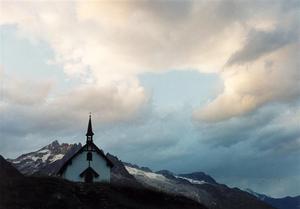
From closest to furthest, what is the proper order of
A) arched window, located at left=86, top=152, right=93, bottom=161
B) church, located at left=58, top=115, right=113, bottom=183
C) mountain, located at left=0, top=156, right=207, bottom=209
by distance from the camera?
mountain, located at left=0, top=156, right=207, bottom=209 → church, located at left=58, top=115, right=113, bottom=183 → arched window, located at left=86, top=152, right=93, bottom=161

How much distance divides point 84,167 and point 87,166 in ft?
2.21

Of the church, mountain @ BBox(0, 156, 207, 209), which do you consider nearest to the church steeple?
the church

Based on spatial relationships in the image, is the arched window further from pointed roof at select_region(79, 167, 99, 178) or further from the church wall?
pointed roof at select_region(79, 167, 99, 178)

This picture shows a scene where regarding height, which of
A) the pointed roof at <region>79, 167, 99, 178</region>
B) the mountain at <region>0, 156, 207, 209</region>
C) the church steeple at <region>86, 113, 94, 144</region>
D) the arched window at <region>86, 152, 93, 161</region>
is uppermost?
the church steeple at <region>86, 113, 94, 144</region>

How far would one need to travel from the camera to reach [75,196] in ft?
221

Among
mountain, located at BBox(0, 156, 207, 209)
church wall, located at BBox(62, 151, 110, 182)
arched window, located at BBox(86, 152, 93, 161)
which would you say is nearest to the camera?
mountain, located at BBox(0, 156, 207, 209)

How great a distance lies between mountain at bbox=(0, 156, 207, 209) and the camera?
62906 mm

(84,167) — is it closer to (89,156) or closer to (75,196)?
(89,156)

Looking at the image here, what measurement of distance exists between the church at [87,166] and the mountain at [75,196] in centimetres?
1974

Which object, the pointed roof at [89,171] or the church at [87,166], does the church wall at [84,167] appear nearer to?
the church at [87,166]

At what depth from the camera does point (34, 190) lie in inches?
2643

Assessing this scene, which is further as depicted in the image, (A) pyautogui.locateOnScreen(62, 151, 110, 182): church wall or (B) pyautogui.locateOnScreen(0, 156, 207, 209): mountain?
(A) pyautogui.locateOnScreen(62, 151, 110, 182): church wall

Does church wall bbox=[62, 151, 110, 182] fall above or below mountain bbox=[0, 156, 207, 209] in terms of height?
above

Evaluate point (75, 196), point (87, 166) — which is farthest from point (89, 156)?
point (75, 196)
